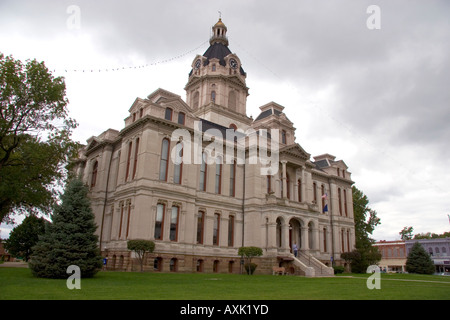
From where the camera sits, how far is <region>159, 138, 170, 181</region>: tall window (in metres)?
32.9

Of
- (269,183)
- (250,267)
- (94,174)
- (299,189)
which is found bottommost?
(250,267)

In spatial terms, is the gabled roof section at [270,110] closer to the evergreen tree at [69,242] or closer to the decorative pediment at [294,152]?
the decorative pediment at [294,152]

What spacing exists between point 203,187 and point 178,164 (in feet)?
13.9

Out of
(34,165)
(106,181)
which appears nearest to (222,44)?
(106,181)

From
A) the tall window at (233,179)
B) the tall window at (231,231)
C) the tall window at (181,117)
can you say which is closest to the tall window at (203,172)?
the tall window at (233,179)

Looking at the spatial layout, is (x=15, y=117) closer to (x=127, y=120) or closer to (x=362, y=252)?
(x=127, y=120)

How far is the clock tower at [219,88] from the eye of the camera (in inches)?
1876

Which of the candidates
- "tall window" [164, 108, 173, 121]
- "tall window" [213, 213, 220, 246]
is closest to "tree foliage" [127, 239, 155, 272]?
"tall window" [213, 213, 220, 246]

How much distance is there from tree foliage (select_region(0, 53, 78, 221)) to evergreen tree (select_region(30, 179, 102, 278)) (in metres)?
5.79

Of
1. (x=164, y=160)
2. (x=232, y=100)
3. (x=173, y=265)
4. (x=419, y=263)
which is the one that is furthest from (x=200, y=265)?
(x=419, y=263)

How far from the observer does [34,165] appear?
2647 centimetres

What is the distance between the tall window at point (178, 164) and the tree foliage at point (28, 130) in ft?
30.9

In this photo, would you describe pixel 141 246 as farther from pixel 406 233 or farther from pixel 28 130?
pixel 406 233

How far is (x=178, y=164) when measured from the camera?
34.2 metres
